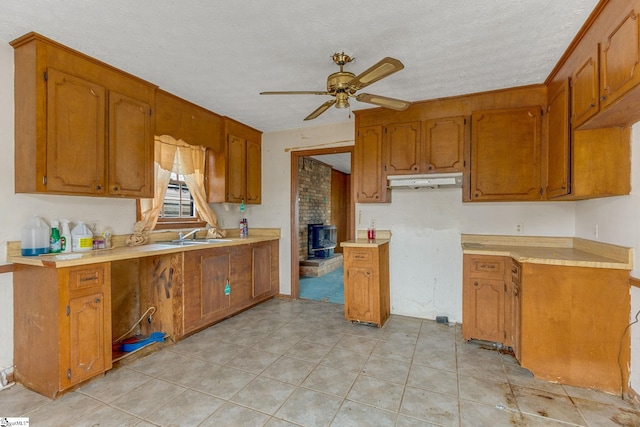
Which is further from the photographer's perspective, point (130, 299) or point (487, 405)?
point (130, 299)

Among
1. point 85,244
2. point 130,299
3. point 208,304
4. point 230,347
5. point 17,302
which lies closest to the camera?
point 17,302

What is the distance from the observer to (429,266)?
350cm

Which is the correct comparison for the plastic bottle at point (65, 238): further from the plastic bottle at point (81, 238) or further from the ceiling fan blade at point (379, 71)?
the ceiling fan blade at point (379, 71)

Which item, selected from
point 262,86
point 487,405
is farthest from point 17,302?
point 487,405

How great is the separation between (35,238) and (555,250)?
4310 millimetres

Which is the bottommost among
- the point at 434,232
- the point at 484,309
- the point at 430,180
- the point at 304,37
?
the point at 484,309

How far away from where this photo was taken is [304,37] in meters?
2.07

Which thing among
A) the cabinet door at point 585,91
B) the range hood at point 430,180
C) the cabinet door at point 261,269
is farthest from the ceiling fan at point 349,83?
the cabinet door at point 261,269

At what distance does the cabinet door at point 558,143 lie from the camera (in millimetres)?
2320

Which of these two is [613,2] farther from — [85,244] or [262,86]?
[85,244]

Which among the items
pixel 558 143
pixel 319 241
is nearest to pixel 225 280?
pixel 319 241

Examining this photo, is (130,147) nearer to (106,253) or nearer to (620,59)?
(106,253)

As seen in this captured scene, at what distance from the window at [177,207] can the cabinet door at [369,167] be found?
6.95ft

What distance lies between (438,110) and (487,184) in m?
0.95
